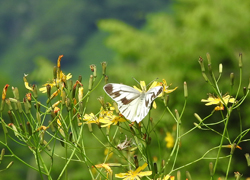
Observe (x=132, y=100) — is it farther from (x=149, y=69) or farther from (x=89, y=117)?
(x=149, y=69)

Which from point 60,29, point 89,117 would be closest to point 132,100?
point 89,117

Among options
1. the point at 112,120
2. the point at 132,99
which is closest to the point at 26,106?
the point at 112,120

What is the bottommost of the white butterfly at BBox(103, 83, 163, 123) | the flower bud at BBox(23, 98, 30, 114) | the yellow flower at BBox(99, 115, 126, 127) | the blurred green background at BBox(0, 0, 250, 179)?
the blurred green background at BBox(0, 0, 250, 179)

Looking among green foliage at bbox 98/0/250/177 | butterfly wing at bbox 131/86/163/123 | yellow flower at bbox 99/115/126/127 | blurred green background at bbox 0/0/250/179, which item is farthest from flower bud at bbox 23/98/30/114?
green foliage at bbox 98/0/250/177

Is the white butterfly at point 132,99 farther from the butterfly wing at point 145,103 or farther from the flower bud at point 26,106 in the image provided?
the flower bud at point 26,106

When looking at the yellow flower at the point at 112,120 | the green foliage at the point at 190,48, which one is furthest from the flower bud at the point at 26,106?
the green foliage at the point at 190,48

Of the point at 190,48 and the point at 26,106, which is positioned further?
the point at 190,48

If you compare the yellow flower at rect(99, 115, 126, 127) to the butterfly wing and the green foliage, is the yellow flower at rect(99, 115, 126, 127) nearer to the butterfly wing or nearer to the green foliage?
the butterfly wing

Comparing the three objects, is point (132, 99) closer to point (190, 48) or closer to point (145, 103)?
point (145, 103)
